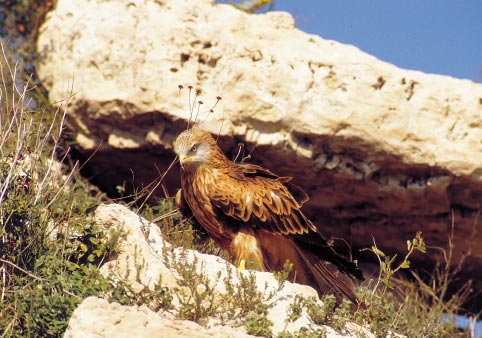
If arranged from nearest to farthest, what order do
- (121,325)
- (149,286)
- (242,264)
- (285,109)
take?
1. (121,325)
2. (149,286)
3. (242,264)
4. (285,109)

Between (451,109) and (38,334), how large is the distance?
4.96 metres

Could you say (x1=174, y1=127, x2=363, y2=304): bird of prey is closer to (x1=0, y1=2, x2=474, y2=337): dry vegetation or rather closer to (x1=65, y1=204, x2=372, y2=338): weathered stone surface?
A: (x1=0, y1=2, x2=474, y2=337): dry vegetation

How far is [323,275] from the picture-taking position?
21.8 feet

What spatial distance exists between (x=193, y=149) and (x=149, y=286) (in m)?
1.55

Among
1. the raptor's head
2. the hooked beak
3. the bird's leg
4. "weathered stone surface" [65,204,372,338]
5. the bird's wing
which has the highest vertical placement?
the raptor's head

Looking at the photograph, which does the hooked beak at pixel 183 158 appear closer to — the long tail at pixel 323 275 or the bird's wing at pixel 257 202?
the bird's wing at pixel 257 202

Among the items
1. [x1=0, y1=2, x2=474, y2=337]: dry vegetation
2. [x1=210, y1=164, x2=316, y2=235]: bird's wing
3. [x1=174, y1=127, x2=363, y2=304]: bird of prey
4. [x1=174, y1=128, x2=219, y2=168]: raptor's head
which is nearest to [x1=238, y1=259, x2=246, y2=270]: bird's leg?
[x1=174, y1=127, x2=363, y2=304]: bird of prey

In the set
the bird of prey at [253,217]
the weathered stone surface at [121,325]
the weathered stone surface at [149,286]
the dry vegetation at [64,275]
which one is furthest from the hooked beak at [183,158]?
the weathered stone surface at [121,325]

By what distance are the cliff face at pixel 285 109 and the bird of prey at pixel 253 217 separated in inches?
57.6

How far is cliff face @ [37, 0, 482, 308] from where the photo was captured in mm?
8570

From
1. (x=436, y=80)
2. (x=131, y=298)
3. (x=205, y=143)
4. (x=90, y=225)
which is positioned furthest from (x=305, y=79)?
(x=131, y=298)

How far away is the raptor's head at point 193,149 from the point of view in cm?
670

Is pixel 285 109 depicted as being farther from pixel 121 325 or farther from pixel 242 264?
pixel 121 325

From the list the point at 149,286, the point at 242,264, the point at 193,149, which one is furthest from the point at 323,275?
the point at 149,286
